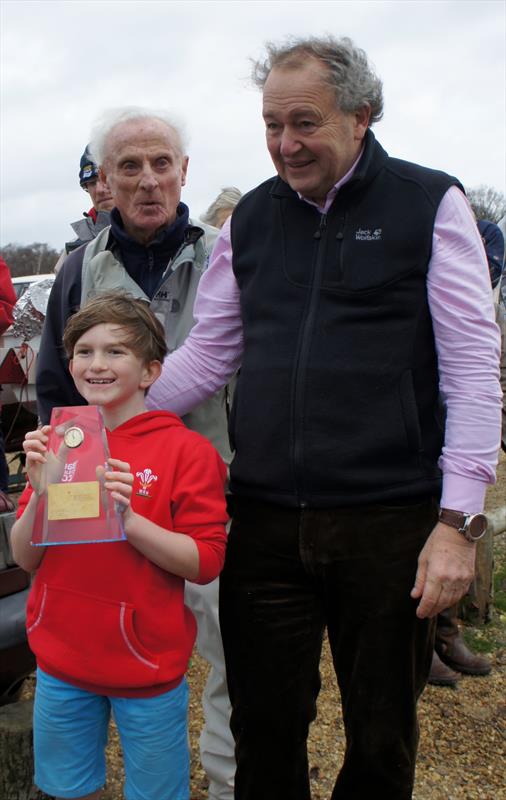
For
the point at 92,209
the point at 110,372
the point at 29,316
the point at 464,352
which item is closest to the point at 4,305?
the point at 92,209

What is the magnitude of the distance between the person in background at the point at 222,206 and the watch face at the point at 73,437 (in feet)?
9.41

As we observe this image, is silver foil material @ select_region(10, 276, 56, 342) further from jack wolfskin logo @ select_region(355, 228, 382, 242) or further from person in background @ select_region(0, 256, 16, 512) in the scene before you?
jack wolfskin logo @ select_region(355, 228, 382, 242)

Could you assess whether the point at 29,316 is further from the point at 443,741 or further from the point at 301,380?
the point at 301,380

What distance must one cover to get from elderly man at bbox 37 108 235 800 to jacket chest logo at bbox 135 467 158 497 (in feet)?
2.02

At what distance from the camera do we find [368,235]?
6.17ft

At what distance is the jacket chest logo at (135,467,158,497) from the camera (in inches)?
76.7

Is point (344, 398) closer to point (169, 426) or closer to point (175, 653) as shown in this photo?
point (169, 426)

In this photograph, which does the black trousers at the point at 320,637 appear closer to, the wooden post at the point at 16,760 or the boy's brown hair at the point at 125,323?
the boy's brown hair at the point at 125,323

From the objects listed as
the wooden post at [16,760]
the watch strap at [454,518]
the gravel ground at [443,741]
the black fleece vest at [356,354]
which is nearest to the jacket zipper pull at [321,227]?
the black fleece vest at [356,354]

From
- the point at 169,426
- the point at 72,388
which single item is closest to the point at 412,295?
the point at 169,426

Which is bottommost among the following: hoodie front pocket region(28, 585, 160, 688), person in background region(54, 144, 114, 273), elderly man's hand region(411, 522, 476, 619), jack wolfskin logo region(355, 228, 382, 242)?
hoodie front pocket region(28, 585, 160, 688)

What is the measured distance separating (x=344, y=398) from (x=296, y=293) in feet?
0.98

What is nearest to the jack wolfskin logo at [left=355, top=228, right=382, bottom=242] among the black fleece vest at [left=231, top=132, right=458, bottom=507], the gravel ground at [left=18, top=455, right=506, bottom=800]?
the black fleece vest at [left=231, top=132, right=458, bottom=507]

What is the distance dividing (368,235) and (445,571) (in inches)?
32.6
